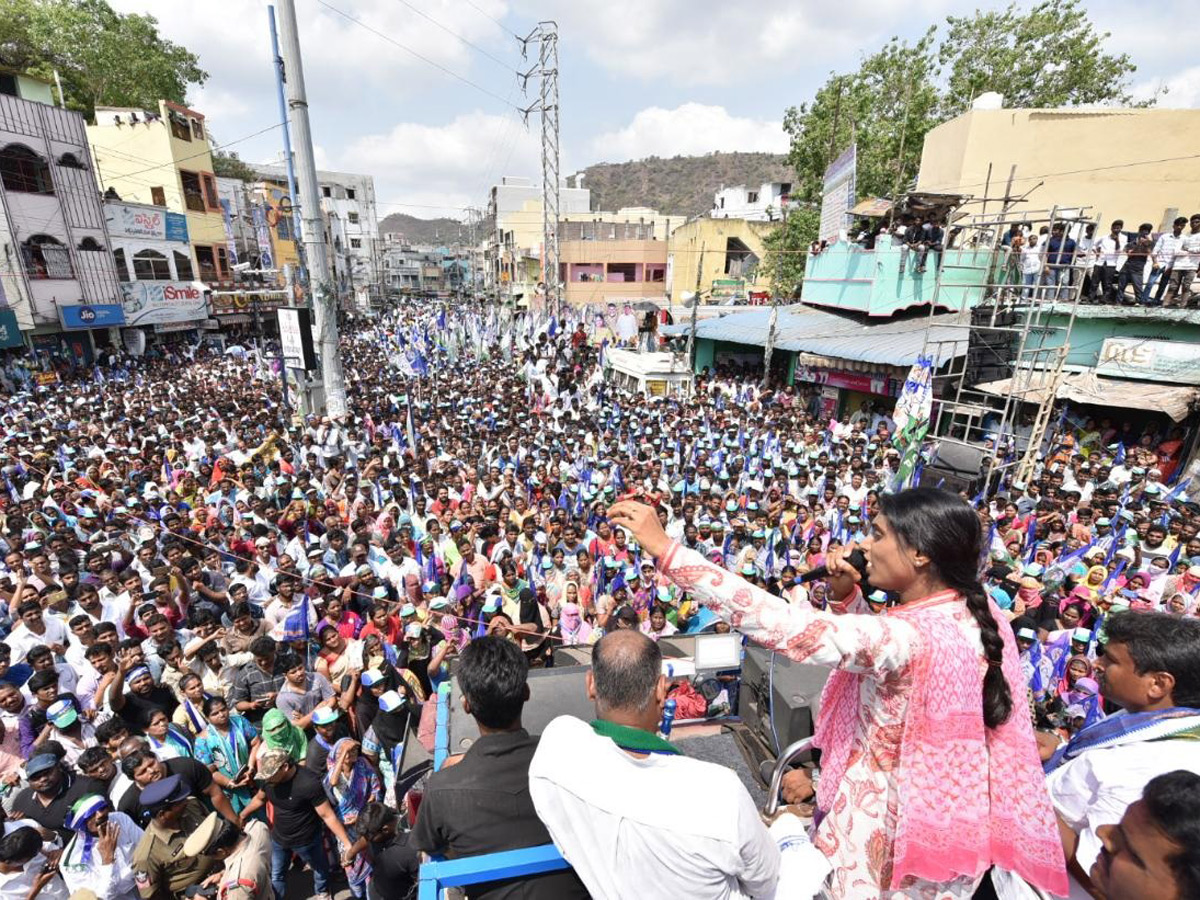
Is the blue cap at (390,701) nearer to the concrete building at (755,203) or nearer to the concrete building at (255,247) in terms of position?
the concrete building at (255,247)

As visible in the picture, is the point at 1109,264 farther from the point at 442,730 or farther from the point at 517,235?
the point at 517,235

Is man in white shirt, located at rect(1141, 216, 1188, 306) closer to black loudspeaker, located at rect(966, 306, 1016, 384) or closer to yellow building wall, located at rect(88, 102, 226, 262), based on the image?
black loudspeaker, located at rect(966, 306, 1016, 384)

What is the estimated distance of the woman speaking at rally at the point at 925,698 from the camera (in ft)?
4.60

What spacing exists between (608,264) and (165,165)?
77.3ft

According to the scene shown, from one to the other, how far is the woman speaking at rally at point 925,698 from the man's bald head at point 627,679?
0.25 m

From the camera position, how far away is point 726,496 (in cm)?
894

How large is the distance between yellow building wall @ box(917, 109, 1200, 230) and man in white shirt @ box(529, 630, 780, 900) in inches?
713

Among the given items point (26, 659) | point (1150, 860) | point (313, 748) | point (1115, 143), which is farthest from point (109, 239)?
point (1115, 143)

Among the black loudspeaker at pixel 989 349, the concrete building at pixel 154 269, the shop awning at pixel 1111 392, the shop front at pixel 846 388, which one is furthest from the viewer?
the concrete building at pixel 154 269

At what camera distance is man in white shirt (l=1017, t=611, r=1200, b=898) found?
173 centimetres

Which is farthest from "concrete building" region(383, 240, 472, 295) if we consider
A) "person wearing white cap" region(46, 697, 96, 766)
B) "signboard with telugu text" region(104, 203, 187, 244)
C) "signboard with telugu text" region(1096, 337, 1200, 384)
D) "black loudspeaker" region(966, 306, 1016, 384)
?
"person wearing white cap" region(46, 697, 96, 766)

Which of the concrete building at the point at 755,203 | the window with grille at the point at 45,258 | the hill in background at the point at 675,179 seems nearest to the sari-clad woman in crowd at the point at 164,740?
the window with grille at the point at 45,258

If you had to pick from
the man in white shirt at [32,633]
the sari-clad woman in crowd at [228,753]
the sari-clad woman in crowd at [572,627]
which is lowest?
the sari-clad woman in crowd at [572,627]

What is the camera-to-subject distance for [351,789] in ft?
12.5
